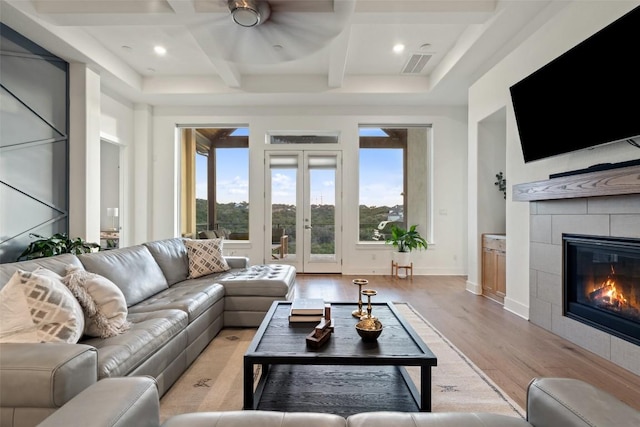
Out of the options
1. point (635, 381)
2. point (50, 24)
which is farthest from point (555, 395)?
point (50, 24)

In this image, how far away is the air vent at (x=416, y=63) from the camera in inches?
183

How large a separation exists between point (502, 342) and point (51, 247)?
15.9 ft

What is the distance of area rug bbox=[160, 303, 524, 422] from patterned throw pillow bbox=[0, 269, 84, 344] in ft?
2.35

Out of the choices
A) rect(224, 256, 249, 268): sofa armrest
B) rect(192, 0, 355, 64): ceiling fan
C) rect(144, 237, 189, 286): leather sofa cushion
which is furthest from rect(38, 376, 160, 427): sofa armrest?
rect(224, 256, 249, 268): sofa armrest

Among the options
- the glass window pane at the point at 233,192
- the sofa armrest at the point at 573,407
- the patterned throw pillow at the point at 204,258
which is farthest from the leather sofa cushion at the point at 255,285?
the glass window pane at the point at 233,192

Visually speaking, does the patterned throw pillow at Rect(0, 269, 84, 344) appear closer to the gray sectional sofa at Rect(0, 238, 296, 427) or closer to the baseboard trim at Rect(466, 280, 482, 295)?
the gray sectional sofa at Rect(0, 238, 296, 427)

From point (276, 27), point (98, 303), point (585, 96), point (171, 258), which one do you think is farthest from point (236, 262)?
point (585, 96)

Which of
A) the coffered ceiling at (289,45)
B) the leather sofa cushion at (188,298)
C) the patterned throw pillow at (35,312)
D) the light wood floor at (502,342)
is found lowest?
the light wood floor at (502,342)

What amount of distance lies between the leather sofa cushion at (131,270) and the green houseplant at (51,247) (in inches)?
57.4

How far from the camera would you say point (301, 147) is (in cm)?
624

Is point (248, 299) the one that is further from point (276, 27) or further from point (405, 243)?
point (405, 243)

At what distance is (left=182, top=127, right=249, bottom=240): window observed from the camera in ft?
21.6

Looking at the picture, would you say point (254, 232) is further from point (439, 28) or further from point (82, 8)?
point (439, 28)

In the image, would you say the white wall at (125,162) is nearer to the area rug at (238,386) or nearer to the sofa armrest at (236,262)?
the sofa armrest at (236,262)
